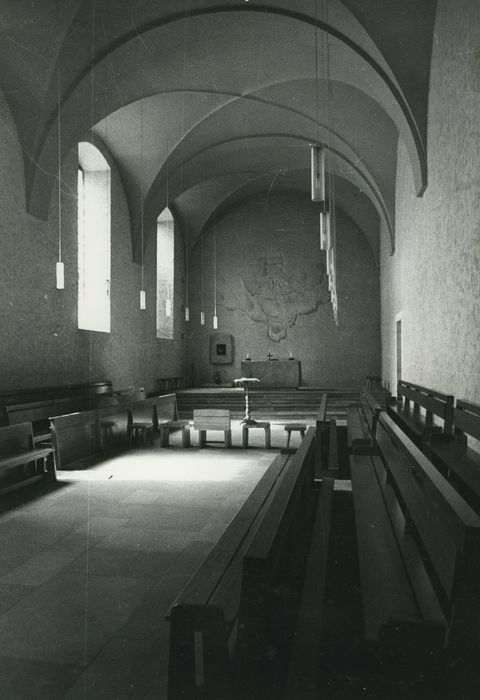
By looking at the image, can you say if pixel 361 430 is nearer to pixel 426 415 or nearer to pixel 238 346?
pixel 426 415

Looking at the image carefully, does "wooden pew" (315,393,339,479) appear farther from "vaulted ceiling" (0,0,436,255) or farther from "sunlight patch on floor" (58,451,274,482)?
"vaulted ceiling" (0,0,436,255)

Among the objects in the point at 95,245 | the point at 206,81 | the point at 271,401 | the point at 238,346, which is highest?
the point at 206,81

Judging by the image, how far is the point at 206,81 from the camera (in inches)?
429

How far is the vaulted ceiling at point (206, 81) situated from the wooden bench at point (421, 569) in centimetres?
563

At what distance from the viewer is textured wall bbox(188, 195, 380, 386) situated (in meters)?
20.2

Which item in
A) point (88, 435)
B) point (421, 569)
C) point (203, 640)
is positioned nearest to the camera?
point (203, 640)

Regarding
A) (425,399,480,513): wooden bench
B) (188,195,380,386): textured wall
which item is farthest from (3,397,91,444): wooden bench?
(188,195,380,386): textured wall

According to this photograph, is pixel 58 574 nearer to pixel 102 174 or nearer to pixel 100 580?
pixel 100 580

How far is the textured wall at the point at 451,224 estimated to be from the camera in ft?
→ 18.0

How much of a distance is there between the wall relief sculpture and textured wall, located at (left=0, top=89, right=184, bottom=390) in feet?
18.7

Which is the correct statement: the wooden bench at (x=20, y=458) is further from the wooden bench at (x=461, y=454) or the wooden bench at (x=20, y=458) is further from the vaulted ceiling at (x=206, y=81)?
the vaulted ceiling at (x=206, y=81)

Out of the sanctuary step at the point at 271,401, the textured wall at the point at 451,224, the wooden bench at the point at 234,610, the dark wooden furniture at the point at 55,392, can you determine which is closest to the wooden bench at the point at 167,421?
the dark wooden furniture at the point at 55,392

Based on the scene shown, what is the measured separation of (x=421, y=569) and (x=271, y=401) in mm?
12611

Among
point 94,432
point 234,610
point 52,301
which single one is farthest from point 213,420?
point 234,610
